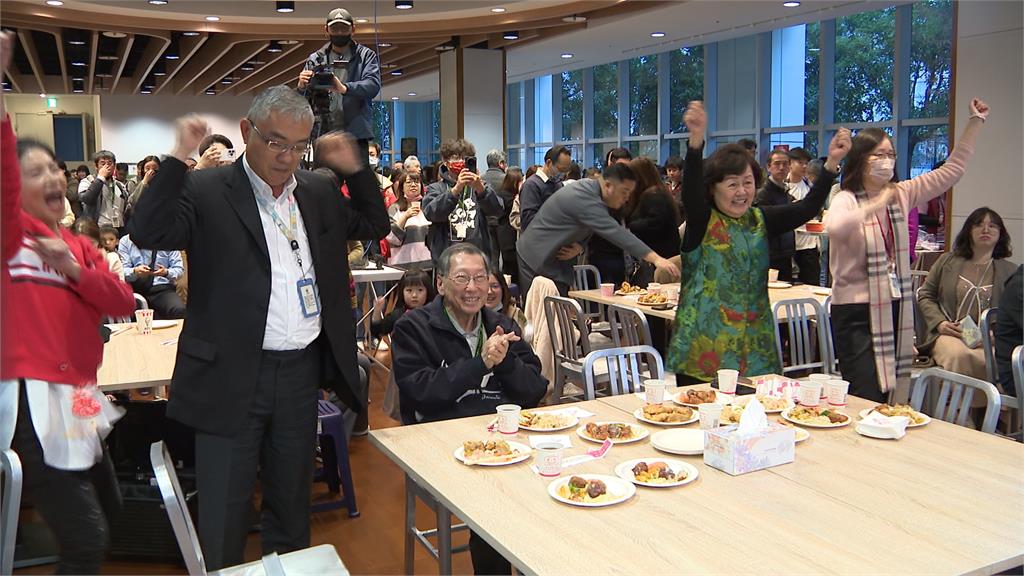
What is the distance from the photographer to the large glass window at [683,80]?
538 inches

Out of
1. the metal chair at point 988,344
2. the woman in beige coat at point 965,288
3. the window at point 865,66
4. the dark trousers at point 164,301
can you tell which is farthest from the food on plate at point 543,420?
the window at point 865,66

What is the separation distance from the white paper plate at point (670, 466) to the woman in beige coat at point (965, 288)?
2808mm

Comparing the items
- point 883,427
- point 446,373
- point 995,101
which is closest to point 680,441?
point 883,427

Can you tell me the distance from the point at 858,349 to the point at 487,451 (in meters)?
1.81

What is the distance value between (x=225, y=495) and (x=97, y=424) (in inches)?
16.4

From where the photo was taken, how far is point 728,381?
2822 mm

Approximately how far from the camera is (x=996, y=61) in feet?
21.7

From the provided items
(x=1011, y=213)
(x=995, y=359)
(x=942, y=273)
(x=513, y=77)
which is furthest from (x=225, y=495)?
(x=513, y=77)

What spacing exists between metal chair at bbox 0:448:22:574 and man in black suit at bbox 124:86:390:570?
1.31 feet

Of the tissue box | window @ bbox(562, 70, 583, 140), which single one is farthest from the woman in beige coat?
window @ bbox(562, 70, 583, 140)

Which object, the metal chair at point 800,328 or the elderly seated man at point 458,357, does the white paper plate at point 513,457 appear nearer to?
the elderly seated man at point 458,357

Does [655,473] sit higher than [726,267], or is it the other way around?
[726,267]

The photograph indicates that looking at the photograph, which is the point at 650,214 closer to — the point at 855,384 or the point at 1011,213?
the point at 855,384

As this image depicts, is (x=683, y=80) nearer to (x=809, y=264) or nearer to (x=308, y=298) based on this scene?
(x=809, y=264)
